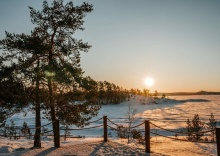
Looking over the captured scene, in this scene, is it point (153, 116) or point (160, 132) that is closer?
point (160, 132)

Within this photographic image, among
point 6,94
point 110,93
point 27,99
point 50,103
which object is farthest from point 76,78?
point 110,93

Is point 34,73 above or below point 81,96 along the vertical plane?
above

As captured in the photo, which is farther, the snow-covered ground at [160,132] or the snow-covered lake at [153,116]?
the snow-covered lake at [153,116]

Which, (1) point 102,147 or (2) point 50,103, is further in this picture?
(2) point 50,103

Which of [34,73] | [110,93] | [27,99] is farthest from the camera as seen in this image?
[110,93]

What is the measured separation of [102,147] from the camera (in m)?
12.2

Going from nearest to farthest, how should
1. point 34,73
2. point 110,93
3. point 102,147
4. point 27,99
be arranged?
point 102,147, point 34,73, point 27,99, point 110,93

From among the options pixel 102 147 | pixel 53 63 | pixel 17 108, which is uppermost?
pixel 53 63

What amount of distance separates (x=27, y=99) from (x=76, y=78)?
10.5ft

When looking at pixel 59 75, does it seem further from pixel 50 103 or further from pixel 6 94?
pixel 6 94

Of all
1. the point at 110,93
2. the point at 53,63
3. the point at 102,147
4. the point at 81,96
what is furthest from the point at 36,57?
the point at 110,93

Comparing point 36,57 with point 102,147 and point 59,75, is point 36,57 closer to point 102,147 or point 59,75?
point 59,75

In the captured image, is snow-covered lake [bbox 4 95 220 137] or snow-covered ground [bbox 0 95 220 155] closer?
snow-covered ground [bbox 0 95 220 155]

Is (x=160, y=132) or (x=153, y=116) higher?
(x=153, y=116)
